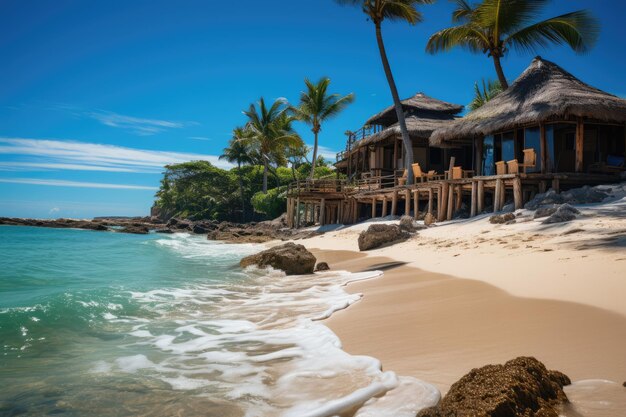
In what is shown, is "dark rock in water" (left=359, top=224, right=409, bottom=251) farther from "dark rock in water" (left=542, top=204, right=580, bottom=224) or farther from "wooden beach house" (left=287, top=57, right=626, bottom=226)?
"dark rock in water" (left=542, top=204, right=580, bottom=224)

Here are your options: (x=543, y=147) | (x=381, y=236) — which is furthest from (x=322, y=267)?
(x=543, y=147)

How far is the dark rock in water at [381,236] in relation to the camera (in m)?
13.5

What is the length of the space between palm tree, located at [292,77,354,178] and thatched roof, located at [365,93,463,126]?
5.30 metres

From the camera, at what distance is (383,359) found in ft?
11.6

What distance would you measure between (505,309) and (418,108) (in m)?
25.6

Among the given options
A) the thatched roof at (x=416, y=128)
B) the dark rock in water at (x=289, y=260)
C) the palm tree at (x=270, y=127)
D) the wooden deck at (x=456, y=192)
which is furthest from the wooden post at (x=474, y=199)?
the palm tree at (x=270, y=127)

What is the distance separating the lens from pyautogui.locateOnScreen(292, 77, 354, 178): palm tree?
35156 mm

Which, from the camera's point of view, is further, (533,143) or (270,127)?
(270,127)

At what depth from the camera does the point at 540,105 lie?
15.9 metres

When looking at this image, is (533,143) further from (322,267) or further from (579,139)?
(322,267)

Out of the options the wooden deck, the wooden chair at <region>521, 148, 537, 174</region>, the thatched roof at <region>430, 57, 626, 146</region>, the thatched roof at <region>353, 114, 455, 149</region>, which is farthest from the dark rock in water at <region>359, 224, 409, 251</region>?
the thatched roof at <region>353, 114, 455, 149</region>

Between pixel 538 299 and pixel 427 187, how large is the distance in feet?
46.2

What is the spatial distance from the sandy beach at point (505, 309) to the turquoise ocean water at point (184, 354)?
0.43 meters

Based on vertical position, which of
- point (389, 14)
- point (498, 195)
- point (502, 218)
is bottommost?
point (502, 218)
